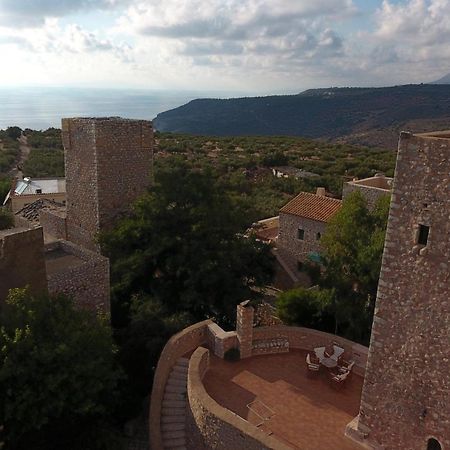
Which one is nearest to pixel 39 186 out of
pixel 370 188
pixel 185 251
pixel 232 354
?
pixel 185 251

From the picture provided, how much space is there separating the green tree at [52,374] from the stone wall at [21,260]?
2.25 feet

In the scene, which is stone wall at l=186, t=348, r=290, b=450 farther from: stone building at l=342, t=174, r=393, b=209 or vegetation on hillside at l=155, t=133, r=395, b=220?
vegetation on hillside at l=155, t=133, r=395, b=220

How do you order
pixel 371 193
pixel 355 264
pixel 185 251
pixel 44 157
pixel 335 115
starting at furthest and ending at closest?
1. pixel 335 115
2. pixel 44 157
3. pixel 371 193
4. pixel 355 264
5. pixel 185 251

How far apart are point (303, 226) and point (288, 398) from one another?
1307cm

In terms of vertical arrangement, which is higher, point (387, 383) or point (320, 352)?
point (387, 383)

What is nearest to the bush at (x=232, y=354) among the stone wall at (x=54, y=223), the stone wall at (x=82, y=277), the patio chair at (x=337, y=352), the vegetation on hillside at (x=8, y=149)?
the patio chair at (x=337, y=352)

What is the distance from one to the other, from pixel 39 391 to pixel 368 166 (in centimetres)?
3855

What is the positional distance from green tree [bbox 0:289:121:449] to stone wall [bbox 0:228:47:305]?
2.25ft

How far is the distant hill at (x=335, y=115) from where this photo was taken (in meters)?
88.9

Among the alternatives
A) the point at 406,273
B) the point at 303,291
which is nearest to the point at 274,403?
the point at 406,273

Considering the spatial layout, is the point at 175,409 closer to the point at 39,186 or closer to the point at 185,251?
the point at 185,251

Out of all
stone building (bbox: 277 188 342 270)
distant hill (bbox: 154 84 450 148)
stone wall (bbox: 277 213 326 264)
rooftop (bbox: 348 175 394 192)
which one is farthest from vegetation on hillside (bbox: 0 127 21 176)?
distant hill (bbox: 154 84 450 148)

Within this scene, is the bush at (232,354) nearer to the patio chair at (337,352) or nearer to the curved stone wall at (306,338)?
the curved stone wall at (306,338)

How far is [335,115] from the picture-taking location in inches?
4070
